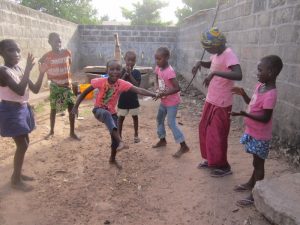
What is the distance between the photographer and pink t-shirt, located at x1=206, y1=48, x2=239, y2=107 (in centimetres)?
328

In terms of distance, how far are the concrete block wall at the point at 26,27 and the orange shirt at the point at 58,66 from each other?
1044 millimetres

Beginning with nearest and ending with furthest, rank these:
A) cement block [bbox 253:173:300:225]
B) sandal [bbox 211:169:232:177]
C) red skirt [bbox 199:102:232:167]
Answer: cement block [bbox 253:173:300:225] → red skirt [bbox 199:102:232:167] → sandal [bbox 211:169:232:177]

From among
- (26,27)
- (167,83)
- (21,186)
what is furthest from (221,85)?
(26,27)

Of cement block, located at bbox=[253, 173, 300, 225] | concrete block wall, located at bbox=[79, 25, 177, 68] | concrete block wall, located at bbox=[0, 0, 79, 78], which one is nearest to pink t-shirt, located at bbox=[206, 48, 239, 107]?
cement block, located at bbox=[253, 173, 300, 225]

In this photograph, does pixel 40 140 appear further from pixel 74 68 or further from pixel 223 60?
pixel 74 68

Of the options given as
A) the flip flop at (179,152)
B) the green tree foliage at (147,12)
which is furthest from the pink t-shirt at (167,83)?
the green tree foliage at (147,12)

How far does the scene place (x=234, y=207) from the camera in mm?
2949

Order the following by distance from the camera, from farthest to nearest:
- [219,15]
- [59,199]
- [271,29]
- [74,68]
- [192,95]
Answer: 1. [74,68]
2. [192,95]
3. [219,15]
4. [271,29]
5. [59,199]

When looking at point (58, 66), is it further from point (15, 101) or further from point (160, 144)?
point (160, 144)

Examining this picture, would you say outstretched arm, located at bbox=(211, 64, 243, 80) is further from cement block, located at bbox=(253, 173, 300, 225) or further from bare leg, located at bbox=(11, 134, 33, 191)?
bare leg, located at bbox=(11, 134, 33, 191)

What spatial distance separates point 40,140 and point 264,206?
365 cm

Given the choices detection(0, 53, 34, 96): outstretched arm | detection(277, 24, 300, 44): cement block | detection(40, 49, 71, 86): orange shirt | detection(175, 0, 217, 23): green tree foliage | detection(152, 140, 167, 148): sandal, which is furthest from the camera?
detection(175, 0, 217, 23): green tree foliage

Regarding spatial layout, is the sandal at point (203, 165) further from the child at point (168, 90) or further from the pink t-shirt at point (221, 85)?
the pink t-shirt at point (221, 85)

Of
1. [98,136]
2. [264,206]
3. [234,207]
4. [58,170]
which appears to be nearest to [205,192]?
[234,207]
